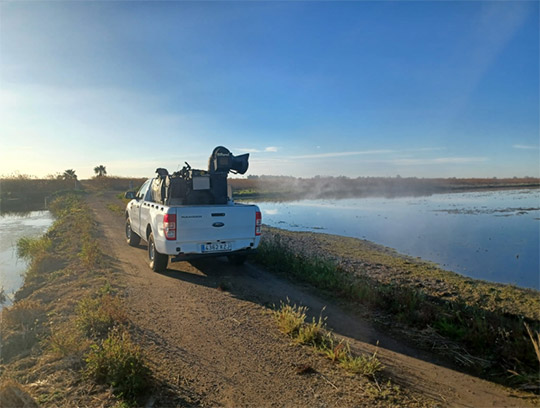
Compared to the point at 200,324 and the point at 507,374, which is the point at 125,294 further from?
the point at 507,374

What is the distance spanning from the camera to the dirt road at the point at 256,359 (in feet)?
12.2

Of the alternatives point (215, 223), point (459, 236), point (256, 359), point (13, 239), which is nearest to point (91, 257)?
point (215, 223)

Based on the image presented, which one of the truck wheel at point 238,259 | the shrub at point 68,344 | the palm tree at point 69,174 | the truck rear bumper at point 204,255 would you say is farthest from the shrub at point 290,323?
the palm tree at point 69,174

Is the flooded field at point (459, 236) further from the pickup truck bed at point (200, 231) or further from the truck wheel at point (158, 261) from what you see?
the truck wheel at point (158, 261)

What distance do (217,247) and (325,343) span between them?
→ 401 centimetres

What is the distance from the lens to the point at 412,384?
4.00 m

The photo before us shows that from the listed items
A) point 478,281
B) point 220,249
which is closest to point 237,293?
point 220,249

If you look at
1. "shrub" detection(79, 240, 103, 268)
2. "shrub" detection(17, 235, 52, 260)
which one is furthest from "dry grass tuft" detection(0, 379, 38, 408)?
"shrub" detection(17, 235, 52, 260)

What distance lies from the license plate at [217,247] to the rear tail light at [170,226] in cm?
75

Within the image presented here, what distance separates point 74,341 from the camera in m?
4.74

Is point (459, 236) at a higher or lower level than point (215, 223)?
lower

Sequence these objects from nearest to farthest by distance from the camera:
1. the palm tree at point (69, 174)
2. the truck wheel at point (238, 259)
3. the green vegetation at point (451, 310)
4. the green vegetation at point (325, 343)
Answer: the green vegetation at point (325, 343) < the green vegetation at point (451, 310) < the truck wheel at point (238, 259) < the palm tree at point (69, 174)

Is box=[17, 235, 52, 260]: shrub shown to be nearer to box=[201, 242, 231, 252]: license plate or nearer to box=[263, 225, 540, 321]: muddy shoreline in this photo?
box=[201, 242, 231, 252]: license plate

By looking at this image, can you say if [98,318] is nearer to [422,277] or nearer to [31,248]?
[422,277]
